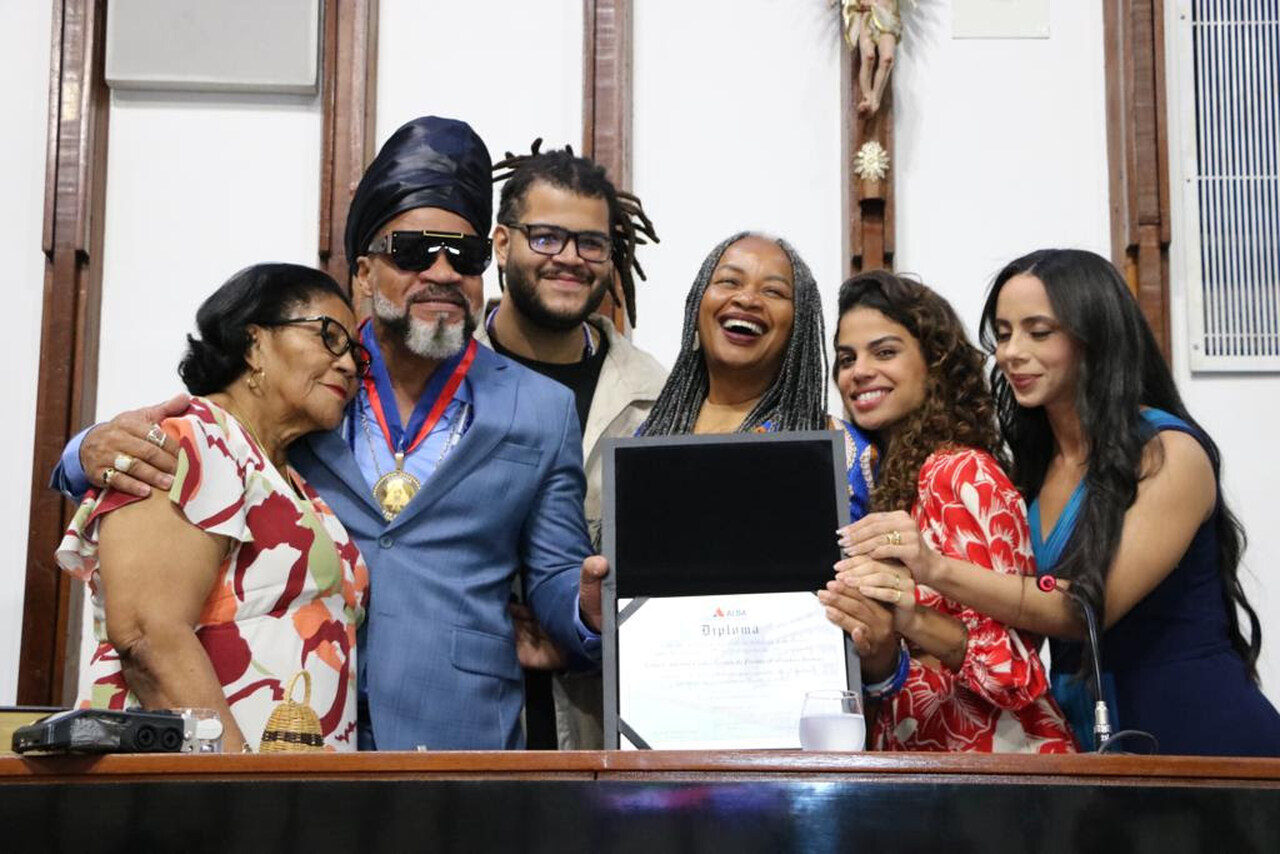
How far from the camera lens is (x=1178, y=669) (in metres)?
2.47

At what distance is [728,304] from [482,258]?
43 cm

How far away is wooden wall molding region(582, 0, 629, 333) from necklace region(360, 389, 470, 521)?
207 centimetres

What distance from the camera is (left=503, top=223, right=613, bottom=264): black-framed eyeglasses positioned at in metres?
3.22

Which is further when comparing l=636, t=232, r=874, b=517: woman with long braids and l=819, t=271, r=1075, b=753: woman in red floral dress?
l=636, t=232, r=874, b=517: woman with long braids

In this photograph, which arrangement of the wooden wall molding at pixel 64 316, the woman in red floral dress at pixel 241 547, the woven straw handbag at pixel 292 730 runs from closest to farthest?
the woven straw handbag at pixel 292 730 → the woman in red floral dress at pixel 241 547 → the wooden wall molding at pixel 64 316

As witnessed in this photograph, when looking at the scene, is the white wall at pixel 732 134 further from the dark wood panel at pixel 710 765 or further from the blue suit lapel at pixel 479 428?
the dark wood panel at pixel 710 765

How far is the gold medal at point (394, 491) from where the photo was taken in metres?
2.63

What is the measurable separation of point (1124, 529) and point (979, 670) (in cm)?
31

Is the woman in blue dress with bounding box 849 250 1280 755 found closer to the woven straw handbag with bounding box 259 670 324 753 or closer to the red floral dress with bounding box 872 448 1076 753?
the red floral dress with bounding box 872 448 1076 753

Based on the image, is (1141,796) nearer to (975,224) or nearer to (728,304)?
(728,304)

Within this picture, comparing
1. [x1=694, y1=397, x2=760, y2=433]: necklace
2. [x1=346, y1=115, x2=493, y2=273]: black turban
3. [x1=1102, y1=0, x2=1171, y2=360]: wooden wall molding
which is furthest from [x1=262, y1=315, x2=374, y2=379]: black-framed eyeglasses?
[x1=1102, y1=0, x2=1171, y2=360]: wooden wall molding

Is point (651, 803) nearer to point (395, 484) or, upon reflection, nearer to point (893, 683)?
point (893, 683)

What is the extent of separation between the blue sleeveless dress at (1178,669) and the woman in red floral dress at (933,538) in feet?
0.40

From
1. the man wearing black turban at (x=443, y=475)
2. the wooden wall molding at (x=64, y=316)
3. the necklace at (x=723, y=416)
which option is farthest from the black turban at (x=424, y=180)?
the wooden wall molding at (x=64, y=316)
